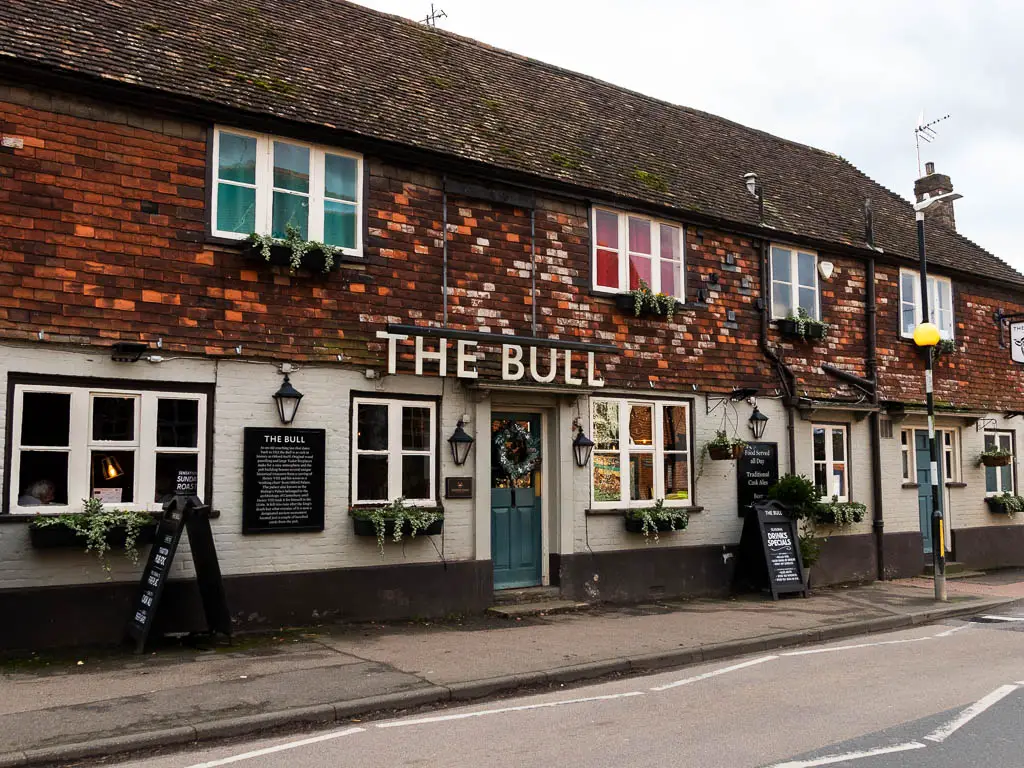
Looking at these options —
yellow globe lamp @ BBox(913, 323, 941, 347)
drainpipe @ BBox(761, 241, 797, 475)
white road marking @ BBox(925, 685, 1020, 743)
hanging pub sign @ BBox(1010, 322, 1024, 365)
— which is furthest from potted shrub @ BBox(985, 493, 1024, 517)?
white road marking @ BBox(925, 685, 1020, 743)

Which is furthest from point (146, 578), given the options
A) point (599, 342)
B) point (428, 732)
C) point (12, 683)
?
point (599, 342)

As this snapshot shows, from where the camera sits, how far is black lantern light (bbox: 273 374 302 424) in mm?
10836

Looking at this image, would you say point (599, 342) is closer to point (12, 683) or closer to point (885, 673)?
point (885, 673)

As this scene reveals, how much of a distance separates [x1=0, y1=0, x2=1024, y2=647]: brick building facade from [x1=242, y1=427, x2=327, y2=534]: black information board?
13 cm

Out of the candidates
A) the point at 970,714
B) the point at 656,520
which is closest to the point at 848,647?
the point at 970,714

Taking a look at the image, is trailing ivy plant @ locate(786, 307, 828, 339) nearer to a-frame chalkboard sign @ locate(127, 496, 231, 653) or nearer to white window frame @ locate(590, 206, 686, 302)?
white window frame @ locate(590, 206, 686, 302)

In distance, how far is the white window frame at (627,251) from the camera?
14.0 metres

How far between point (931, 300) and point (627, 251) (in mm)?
7786

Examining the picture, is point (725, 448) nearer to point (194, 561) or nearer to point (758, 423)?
point (758, 423)

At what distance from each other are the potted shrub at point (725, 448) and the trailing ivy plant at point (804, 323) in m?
2.61

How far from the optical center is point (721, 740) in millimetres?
6562

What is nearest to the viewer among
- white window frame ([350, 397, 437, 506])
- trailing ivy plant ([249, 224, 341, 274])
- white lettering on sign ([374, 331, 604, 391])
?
trailing ivy plant ([249, 224, 341, 274])

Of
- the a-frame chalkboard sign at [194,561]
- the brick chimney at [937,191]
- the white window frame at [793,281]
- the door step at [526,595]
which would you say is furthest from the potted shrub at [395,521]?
the brick chimney at [937,191]

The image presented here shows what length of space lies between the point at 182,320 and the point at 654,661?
242 inches
